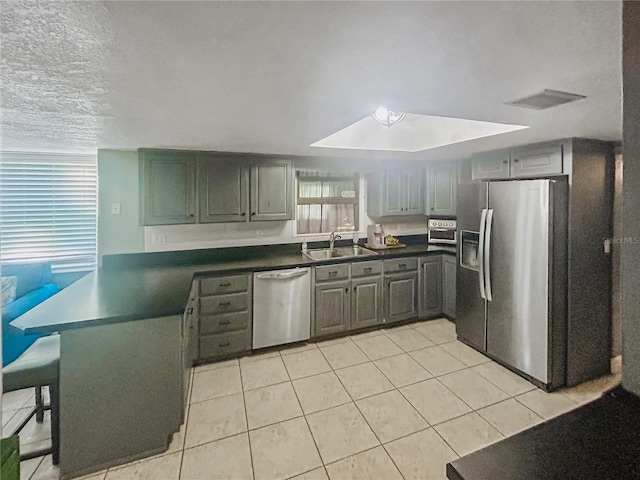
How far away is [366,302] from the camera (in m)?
3.75

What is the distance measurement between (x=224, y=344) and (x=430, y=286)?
2.53m

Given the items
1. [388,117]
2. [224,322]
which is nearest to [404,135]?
[388,117]

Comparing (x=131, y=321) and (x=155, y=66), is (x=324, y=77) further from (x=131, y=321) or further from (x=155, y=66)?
(x=131, y=321)

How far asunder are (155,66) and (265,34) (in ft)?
1.71

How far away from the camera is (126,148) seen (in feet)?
10.0

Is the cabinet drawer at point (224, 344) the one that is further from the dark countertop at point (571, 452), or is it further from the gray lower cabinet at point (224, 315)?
the dark countertop at point (571, 452)

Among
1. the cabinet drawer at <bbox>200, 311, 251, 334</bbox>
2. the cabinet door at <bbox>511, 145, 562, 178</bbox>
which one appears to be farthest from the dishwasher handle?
the cabinet door at <bbox>511, 145, 562, 178</bbox>

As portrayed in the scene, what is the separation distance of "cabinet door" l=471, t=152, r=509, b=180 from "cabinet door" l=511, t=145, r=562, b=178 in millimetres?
85

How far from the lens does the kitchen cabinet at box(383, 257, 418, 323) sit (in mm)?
3852

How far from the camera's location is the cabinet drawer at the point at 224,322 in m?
3.07

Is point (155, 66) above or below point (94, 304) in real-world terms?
above

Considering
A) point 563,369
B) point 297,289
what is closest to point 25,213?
point 297,289

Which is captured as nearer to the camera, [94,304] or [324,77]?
[324,77]

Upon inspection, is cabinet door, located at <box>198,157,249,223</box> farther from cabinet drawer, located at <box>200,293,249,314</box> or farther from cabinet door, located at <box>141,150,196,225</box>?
cabinet drawer, located at <box>200,293,249,314</box>
